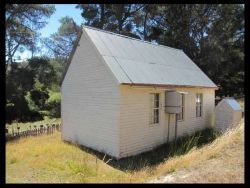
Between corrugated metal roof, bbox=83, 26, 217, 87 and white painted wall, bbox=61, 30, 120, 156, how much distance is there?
1.48 ft

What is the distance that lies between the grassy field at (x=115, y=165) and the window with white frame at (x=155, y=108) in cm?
178

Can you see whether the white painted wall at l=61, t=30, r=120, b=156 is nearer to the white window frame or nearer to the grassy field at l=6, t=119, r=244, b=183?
the grassy field at l=6, t=119, r=244, b=183

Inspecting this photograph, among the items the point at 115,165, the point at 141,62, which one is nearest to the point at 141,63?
the point at 141,62

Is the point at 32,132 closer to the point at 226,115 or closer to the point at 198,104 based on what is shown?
the point at 198,104

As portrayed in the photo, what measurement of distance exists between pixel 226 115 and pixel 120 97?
9920 millimetres

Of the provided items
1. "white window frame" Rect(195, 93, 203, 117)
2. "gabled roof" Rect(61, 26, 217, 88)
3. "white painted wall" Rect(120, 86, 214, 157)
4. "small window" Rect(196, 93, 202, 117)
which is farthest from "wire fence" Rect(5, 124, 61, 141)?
"small window" Rect(196, 93, 202, 117)

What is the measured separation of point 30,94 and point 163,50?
1671 cm

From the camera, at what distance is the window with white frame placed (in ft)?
47.8

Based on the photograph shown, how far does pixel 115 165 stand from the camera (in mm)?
11969

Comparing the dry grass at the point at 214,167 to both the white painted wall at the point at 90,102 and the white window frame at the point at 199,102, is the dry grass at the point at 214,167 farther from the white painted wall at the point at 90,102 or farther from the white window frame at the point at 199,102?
the white window frame at the point at 199,102

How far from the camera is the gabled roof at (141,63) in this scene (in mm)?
13491

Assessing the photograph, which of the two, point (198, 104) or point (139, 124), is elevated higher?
point (198, 104)

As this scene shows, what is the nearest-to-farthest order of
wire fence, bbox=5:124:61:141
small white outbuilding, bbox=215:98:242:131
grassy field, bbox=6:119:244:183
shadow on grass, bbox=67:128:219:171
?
grassy field, bbox=6:119:244:183 → shadow on grass, bbox=67:128:219:171 → wire fence, bbox=5:124:61:141 → small white outbuilding, bbox=215:98:242:131

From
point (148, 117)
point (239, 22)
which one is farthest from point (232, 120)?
point (239, 22)
